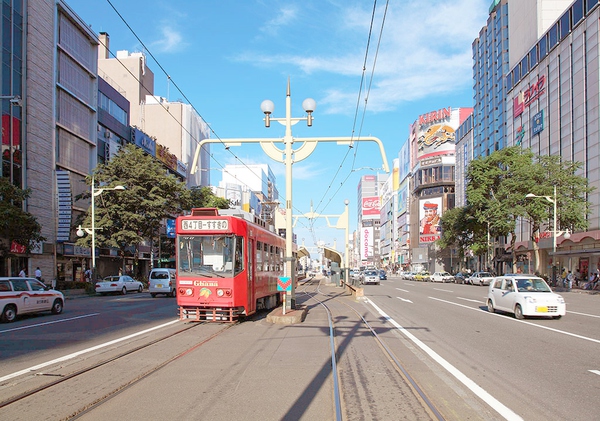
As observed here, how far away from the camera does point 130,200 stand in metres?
43.0

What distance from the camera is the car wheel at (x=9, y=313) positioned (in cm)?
1775

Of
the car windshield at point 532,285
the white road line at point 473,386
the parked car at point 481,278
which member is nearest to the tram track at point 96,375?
the white road line at point 473,386

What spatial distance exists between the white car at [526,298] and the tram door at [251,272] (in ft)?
29.7

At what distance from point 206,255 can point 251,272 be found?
5.61 ft

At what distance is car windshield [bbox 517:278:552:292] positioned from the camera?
18.2 metres

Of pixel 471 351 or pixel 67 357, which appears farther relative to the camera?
pixel 471 351

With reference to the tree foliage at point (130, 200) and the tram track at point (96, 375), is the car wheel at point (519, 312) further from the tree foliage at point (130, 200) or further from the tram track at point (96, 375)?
the tree foliage at point (130, 200)

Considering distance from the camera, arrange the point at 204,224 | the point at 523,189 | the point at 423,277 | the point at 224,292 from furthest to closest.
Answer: the point at 423,277 → the point at 523,189 → the point at 204,224 → the point at 224,292

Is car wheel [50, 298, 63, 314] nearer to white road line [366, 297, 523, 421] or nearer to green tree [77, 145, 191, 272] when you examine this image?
white road line [366, 297, 523, 421]

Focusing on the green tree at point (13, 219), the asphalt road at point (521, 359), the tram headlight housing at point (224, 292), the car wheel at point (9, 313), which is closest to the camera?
the asphalt road at point (521, 359)

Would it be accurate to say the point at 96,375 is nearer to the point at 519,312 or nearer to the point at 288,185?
the point at 288,185

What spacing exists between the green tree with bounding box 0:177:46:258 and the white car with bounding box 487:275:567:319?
2489 cm

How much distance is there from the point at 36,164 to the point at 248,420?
4093cm

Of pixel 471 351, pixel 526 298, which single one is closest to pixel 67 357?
pixel 471 351
